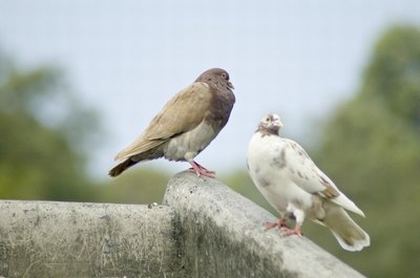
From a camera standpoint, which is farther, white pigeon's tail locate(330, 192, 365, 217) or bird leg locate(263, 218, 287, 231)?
white pigeon's tail locate(330, 192, 365, 217)

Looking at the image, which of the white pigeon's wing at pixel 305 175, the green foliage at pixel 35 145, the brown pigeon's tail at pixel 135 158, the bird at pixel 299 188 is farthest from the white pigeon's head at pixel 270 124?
the green foliage at pixel 35 145

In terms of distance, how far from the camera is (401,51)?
102 metres

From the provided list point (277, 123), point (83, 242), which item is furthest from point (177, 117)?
point (83, 242)

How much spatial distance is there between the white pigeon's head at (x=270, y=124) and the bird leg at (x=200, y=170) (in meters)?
1.23

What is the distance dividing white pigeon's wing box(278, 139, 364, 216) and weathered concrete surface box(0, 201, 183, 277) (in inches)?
38.1

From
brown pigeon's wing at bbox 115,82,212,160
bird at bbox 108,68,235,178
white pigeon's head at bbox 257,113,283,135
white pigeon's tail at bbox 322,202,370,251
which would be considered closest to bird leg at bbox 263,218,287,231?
white pigeon's tail at bbox 322,202,370,251

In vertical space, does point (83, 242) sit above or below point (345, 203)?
below

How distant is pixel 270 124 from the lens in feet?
29.9

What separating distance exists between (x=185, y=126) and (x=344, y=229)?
3510 mm

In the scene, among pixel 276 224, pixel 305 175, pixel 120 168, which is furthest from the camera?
pixel 120 168

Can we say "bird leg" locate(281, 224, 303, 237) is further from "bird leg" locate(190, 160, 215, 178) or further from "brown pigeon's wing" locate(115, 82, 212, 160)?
"brown pigeon's wing" locate(115, 82, 212, 160)

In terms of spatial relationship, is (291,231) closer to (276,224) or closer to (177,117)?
(276,224)

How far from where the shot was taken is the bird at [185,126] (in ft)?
39.7

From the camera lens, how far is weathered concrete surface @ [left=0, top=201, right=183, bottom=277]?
29.0ft
